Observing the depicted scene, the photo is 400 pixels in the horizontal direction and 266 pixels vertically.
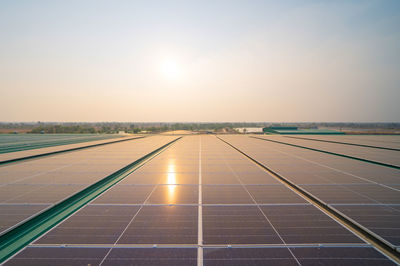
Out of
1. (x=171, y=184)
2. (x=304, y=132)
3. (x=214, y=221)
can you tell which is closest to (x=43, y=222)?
(x=171, y=184)

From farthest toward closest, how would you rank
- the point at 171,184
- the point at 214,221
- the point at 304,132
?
1. the point at 304,132
2. the point at 171,184
3. the point at 214,221

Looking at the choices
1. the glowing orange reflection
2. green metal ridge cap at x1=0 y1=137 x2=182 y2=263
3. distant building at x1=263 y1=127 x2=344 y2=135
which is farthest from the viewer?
distant building at x1=263 y1=127 x2=344 y2=135

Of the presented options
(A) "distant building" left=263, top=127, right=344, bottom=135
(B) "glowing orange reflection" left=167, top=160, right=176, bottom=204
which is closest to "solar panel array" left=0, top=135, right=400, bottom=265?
(B) "glowing orange reflection" left=167, top=160, right=176, bottom=204

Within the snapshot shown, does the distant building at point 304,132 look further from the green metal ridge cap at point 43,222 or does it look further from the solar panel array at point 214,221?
the green metal ridge cap at point 43,222

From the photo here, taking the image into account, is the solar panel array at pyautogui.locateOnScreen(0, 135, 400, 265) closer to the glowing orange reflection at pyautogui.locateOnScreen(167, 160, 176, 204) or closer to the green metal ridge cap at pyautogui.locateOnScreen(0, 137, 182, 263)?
the glowing orange reflection at pyautogui.locateOnScreen(167, 160, 176, 204)

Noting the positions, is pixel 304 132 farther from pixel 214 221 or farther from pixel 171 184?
pixel 214 221

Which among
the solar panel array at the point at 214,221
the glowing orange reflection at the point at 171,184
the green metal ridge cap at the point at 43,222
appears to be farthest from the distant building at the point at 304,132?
the green metal ridge cap at the point at 43,222

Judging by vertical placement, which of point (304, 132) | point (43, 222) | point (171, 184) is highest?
point (304, 132)

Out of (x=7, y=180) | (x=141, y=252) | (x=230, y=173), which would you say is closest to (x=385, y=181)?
(x=230, y=173)
